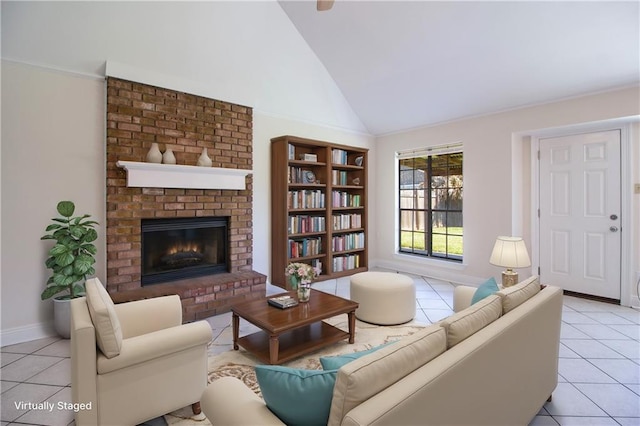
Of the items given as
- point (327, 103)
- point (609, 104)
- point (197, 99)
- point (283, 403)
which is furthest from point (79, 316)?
point (609, 104)

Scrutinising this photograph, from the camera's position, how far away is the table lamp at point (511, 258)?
260 cm

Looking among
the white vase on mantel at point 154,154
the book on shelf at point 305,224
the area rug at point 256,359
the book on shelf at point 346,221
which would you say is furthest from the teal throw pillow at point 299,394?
the book on shelf at point 346,221

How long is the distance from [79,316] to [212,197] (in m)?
2.34

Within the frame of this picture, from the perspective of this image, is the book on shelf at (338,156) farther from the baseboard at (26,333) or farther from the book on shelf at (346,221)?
the baseboard at (26,333)

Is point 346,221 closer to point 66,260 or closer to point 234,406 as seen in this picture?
point 66,260

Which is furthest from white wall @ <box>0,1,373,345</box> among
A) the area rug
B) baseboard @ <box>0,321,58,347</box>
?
the area rug

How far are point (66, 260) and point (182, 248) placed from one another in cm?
118

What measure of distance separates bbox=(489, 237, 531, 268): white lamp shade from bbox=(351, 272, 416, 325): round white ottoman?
3.01 feet

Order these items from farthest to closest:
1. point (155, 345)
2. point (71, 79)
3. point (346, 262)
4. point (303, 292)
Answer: point (346, 262) < point (71, 79) < point (303, 292) < point (155, 345)

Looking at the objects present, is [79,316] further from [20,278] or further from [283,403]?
Result: [20,278]

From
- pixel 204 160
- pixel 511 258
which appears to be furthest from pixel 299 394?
pixel 204 160

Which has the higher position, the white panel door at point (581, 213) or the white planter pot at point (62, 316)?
the white panel door at point (581, 213)

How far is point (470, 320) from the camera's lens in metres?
1.41

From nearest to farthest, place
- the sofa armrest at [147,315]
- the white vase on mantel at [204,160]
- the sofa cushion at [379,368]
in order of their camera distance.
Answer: the sofa cushion at [379,368] < the sofa armrest at [147,315] < the white vase on mantel at [204,160]
